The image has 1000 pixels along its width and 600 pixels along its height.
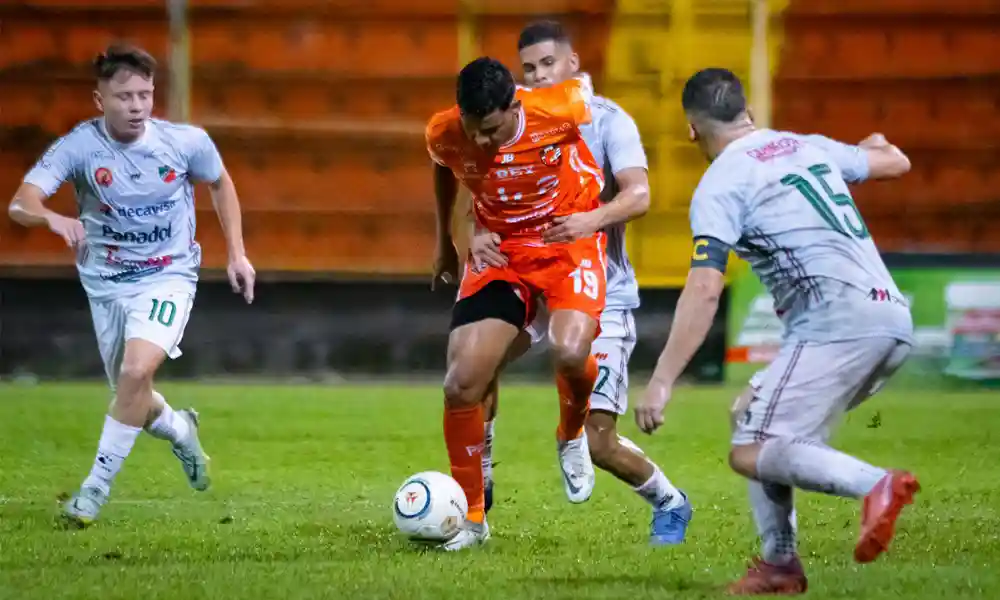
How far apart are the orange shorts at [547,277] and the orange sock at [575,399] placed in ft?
0.78

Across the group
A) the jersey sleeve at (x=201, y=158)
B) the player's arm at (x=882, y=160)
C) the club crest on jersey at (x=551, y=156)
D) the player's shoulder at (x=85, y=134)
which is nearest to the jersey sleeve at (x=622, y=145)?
the club crest on jersey at (x=551, y=156)

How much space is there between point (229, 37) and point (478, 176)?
35.9 ft

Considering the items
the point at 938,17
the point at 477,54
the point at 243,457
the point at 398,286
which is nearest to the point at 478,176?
the point at 243,457

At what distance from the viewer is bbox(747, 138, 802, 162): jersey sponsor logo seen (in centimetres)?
525

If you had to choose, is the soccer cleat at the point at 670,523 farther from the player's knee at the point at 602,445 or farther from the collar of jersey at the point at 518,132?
the collar of jersey at the point at 518,132

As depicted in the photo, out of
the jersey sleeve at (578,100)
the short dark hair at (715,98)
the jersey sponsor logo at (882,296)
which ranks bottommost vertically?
the jersey sponsor logo at (882,296)

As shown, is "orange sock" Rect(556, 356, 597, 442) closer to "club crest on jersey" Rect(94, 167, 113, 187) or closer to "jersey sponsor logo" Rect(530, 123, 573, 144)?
"jersey sponsor logo" Rect(530, 123, 573, 144)

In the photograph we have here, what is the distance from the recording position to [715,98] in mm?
5340

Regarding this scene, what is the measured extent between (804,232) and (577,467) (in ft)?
7.09

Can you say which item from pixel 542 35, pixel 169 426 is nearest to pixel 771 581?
pixel 542 35

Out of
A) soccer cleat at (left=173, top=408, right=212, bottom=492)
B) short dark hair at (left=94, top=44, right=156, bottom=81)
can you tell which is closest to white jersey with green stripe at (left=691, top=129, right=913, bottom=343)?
short dark hair at (left=94, top=44, right=156, bottom=81)

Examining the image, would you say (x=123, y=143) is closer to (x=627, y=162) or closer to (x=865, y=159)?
(x=627, y=162)

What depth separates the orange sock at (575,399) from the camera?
22.2ft

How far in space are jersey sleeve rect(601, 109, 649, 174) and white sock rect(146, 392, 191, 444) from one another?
8.35 feet
